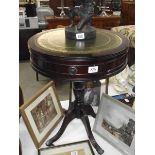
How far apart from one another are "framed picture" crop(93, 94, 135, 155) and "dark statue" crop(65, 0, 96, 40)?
0.33 m

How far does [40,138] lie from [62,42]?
0.45 meters

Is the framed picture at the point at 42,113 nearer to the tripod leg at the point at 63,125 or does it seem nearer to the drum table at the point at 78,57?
the tripod leg at the point at 63,125

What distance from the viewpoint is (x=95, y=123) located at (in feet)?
4.01

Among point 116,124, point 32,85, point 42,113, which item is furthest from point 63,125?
point 32,85

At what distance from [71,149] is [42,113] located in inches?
8.3

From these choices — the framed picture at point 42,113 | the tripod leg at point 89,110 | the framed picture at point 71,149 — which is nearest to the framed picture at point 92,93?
the tripod leg at point 89,110

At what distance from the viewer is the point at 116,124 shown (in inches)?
44.4

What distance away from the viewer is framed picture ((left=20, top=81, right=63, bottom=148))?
1.04 m

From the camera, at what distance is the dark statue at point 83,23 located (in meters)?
0.99

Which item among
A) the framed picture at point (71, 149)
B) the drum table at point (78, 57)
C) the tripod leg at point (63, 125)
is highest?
the drum table at point (78, 57)

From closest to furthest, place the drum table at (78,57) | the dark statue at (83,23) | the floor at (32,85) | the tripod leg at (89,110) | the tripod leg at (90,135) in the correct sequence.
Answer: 1. the drum table at (78,57)
2. the dark statue at (83,23)
3. the tripod leg at (90,135)
4. the tripod leg at (89,110)
5. the floor at (32,85)

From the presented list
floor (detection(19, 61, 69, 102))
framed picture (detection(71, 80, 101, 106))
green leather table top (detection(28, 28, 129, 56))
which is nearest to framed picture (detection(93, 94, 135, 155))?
framed picture (detection(71, 80, 101, 106))

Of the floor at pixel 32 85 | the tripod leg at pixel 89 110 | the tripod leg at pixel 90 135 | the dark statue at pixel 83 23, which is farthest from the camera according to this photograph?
the floor at pixel 32 85

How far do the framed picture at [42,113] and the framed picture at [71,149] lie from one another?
0.17ft
